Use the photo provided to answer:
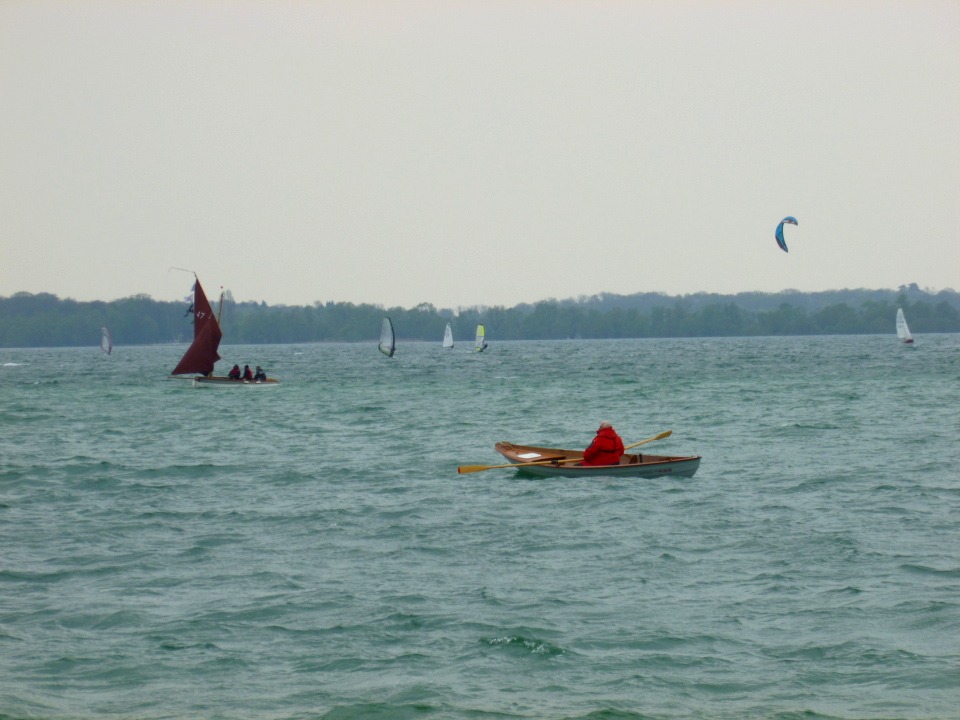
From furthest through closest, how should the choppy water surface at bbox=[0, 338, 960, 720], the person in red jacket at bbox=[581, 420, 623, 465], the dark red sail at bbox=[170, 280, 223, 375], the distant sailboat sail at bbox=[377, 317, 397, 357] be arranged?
the distant sailboat sail at bbox=[377, 317, 397, 357] → the dark red sail at bbox=[170, 280, 223, 375] → the person in red jacket at bbox=[581, 420, 623, 465] → the choppy water surface at bbox=[0, 338, 960, 720]

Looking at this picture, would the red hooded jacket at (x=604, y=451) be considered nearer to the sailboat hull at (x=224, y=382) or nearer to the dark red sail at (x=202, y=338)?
the dark red sail at (x=202, y=338)

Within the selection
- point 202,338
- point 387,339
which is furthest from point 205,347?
point 387,339

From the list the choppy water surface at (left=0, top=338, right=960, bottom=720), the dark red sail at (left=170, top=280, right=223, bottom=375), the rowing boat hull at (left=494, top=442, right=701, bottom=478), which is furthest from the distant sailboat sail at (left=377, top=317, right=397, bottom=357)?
the rowing boat hull at (left=494, top=442, right=701, bottom=478)

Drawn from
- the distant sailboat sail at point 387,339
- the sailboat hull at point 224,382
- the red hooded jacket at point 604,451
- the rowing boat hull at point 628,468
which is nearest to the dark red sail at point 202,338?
the sailboat hull at point 224,382

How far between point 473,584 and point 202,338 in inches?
2218

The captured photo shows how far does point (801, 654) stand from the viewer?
13625 mm

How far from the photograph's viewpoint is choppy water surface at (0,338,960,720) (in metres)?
12.7

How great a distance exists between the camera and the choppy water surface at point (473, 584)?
41.7ft

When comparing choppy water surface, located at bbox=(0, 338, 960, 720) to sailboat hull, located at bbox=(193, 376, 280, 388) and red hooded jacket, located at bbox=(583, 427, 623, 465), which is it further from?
sailboat hull, located at bbox=(193, 376, 280, 388)

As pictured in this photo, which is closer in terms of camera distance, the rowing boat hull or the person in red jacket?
the rowing boat hull

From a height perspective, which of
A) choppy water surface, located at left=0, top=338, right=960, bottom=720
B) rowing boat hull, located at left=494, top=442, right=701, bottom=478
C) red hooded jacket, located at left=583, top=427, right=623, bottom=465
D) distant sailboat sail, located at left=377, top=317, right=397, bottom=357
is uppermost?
distant sailboat sail, located at left=377, top=317, right=397, bottom=357

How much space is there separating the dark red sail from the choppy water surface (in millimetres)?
31199

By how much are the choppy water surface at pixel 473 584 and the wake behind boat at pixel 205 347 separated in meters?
31.3

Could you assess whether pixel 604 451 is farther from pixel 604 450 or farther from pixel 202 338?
pixel 202 338
